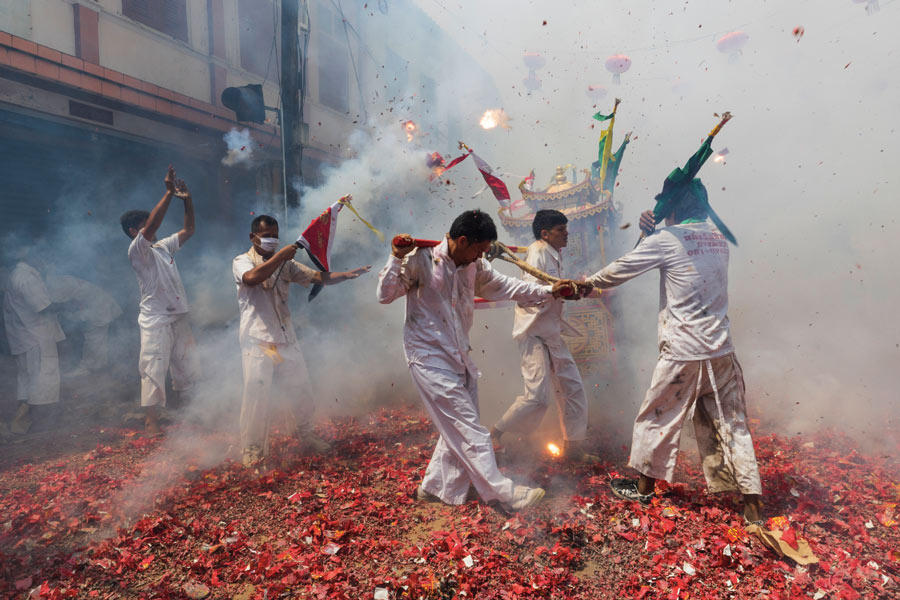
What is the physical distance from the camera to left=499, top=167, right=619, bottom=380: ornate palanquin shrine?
7617 millimetres

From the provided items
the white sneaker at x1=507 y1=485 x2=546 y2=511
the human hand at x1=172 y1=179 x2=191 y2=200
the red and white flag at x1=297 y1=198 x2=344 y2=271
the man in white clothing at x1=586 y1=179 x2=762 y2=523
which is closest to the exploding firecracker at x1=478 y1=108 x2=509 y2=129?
the human hand at x1=172 y1=179 x2=191 y2=200

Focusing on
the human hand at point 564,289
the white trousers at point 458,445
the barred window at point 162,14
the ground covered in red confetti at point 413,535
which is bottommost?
the ground covered in red confetti at point 413,535

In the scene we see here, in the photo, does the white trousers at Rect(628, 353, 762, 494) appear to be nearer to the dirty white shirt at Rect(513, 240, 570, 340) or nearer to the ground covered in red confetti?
the ground covered in red confetti

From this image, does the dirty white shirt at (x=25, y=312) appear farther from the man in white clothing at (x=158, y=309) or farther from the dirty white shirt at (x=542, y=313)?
the dirty white shirt at (x=542, y=313)

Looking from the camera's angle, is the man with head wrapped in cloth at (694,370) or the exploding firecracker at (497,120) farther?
the exploding firecracker at (497,120)

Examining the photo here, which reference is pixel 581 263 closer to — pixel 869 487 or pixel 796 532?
pixel 869 487

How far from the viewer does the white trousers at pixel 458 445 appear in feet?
11.4

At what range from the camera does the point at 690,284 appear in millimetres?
3662

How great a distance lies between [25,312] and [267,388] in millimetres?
4632

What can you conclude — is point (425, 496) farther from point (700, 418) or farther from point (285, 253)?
point (285, 253)

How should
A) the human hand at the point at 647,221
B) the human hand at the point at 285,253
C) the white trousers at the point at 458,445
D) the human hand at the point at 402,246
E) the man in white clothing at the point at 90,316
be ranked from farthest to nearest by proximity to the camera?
1. the man in white clothing at the point at 90,316
2. the human hand at the point at 647,221
3. the human hand at the point at 285,253
4. the white trousers at the point at 458,445
5. the human hand at the point at 402,246

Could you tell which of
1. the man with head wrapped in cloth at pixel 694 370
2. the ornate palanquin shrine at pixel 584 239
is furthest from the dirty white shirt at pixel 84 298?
the man with head wrapped in cloth at pixel 694 370

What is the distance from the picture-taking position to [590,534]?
10.9 feet

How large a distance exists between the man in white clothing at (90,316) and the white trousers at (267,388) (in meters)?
5.30
